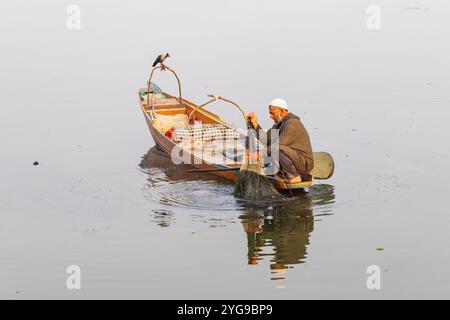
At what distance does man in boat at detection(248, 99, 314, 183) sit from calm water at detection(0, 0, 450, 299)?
1.80ft

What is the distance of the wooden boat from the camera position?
14.9m

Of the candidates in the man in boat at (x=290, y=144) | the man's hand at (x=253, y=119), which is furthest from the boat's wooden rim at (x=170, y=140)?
the man's hand at (x=253, y=119)

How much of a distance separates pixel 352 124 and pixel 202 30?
1110 centimetres

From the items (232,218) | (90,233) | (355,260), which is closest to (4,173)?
(90,233)

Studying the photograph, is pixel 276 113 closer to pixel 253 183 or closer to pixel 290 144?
pixel 290 144

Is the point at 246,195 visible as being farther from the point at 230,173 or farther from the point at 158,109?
the point at 158,109

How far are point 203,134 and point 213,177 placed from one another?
1.50 metres

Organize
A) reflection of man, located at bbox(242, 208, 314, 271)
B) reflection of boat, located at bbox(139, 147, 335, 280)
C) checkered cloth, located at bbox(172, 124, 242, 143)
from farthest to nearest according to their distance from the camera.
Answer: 1. checkered cloth, located at bbox(172, 124, 242, 143)
2. reflection of boat, located at bbox(139, 147, 335, 280)
3. reflection of man, located at bbox(242, 208, 314, 271)

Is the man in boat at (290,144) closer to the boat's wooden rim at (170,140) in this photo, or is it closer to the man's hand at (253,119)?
the man's hand at (253,119)

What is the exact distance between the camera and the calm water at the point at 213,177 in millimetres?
11586

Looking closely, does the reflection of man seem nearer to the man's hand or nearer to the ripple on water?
the ripple on water

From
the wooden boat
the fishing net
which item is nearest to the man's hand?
the fishing net

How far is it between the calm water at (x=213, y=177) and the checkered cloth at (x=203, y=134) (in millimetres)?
683

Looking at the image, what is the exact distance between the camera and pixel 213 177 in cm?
1564
